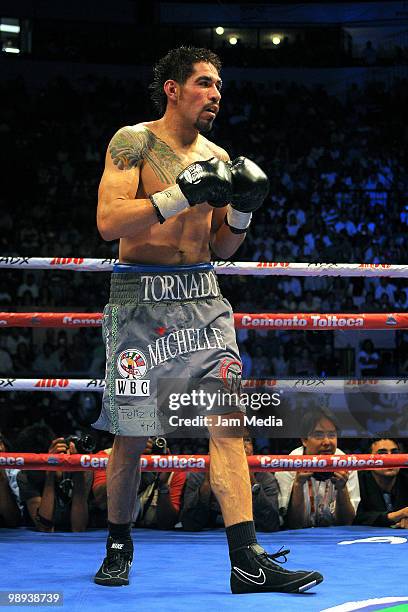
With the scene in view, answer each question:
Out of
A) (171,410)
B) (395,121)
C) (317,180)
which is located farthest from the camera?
(395,121)

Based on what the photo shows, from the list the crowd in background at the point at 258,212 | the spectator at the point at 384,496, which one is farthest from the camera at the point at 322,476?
the crowd in background at the point at 258,212

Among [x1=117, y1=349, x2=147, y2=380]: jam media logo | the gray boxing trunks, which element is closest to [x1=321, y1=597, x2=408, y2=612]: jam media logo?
the gray boxing trunks

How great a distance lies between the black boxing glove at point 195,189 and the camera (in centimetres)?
240

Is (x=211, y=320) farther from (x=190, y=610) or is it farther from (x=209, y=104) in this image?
(x=190, y=610)

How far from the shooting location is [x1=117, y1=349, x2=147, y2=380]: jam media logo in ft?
8.47

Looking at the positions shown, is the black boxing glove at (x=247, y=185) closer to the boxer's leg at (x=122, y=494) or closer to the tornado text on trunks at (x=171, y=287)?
the tornado text on trunks at (x=171, y=287)

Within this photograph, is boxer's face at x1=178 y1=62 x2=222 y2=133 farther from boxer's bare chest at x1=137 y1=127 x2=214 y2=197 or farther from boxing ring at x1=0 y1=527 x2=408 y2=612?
boxing ring at x1=0 y1=527 x2=408 y2=612

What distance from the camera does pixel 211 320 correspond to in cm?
260

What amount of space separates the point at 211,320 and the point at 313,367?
694cm

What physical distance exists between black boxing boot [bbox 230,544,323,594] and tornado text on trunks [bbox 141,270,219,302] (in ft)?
2.40

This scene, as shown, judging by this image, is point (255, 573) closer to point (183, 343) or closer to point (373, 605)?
point (373, 605)

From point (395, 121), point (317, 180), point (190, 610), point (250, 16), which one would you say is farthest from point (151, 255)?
point (250, 16)

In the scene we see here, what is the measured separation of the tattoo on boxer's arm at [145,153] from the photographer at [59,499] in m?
1.43

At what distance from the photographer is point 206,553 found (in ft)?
10.2
